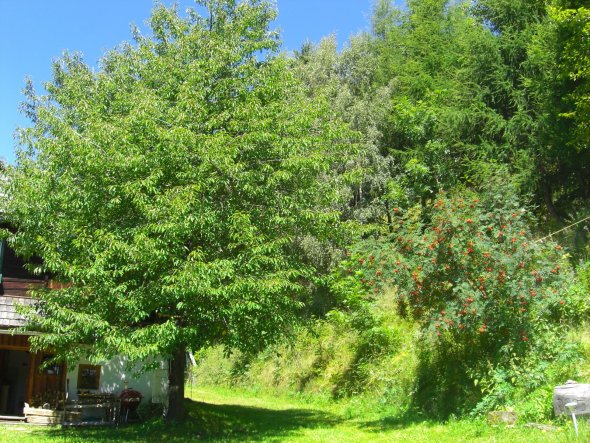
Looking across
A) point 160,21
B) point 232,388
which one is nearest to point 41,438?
point 160,21

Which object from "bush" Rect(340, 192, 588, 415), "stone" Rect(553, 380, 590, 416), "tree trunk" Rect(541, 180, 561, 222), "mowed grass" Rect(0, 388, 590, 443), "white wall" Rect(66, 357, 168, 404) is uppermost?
"tree trunk" Rect(541, 180, 561, 222)

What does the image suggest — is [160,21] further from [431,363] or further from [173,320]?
[431,363]

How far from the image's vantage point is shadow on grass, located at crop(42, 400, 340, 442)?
1469 cm

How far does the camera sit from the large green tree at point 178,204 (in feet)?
42.7

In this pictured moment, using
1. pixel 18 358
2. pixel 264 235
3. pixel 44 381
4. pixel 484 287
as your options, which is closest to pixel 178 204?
pixel 264 235

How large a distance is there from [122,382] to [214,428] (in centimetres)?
450

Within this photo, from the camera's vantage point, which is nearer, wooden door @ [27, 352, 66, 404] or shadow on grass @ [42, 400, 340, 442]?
shadow on grass @ [42, 400, 340, 442]

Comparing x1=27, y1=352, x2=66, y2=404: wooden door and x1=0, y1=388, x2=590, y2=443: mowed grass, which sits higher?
x1=27, y1=352, x2=66, y2=404: wooden door

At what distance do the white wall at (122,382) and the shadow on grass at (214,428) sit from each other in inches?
47.4

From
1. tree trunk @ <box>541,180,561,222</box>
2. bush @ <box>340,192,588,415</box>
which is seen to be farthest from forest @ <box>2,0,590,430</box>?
tree trunk @ <box>541,180,561,222</box>

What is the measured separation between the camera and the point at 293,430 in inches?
611

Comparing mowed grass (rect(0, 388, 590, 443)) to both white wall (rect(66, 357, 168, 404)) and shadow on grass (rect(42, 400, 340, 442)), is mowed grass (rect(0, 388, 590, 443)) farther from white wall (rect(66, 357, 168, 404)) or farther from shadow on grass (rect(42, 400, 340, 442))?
white wall (rect(66, 357, 168, 404))

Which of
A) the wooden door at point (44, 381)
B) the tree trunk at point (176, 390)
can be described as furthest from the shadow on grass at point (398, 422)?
the wooden door at point (44, 381)

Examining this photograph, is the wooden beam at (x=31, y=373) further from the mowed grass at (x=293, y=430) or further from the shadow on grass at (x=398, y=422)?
the shadow on grass at (x=398, y=422)
